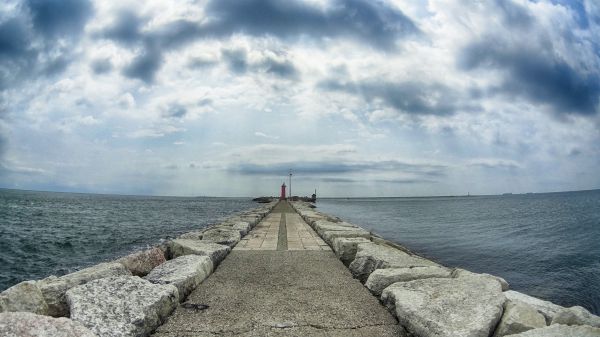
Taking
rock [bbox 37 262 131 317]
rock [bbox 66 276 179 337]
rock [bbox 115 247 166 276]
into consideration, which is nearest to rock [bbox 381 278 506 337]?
rock [bbox 66 276 179 337]

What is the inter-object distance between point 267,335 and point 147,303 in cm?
99

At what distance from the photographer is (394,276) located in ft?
12.9

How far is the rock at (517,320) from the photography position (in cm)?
274

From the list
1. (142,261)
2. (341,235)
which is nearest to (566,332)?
(142,261)

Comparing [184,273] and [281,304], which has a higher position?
[184,273]

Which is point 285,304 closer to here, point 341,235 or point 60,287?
point 60,287

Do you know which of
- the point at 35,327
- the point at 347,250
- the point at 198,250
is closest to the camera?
the point at 35,327

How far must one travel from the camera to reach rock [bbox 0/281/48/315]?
299cm

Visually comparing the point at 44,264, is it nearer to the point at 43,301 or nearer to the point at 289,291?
the point at 43,301

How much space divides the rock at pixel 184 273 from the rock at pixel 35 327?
1380 mm

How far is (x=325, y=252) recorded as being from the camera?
657cm

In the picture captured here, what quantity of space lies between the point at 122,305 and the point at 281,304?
1404mm

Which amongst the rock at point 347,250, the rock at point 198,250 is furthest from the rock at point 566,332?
the rock at point 198,250

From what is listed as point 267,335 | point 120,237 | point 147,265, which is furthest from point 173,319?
point 120,237
